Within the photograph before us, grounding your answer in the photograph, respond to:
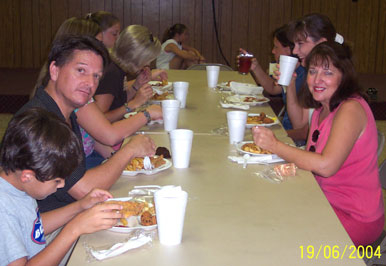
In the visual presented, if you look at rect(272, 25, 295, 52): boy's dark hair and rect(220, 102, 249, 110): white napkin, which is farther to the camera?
rect(272, 25, 295, 52): boy's dark hair

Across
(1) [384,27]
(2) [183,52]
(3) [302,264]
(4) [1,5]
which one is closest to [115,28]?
(2) [183,52]

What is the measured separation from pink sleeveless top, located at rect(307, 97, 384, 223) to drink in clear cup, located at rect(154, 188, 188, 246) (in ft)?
3.28

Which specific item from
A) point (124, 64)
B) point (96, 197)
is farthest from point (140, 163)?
point (124, 64)

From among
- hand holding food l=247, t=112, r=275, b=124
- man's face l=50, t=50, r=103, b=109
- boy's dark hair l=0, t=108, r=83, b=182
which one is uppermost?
man's face l=50, t=50, r=103, b=109

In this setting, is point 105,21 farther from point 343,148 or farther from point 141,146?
point 343,148

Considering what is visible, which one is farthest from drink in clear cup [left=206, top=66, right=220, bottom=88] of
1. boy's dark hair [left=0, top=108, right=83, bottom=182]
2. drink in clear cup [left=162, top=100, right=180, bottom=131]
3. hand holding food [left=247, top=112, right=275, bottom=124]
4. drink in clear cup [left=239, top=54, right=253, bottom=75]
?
boy's dark hair [left=0, top=108, right=83, bottom=182]

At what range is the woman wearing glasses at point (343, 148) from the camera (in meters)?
2.08

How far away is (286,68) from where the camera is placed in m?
3.09

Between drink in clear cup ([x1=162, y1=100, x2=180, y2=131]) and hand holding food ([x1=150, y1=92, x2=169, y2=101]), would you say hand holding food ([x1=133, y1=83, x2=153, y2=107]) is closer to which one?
hand holding food ([x1=150, y1=92, x2=169, y2=101])

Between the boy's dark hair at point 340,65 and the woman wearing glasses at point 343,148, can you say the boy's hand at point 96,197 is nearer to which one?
the woman wearing glasses at point 343,148

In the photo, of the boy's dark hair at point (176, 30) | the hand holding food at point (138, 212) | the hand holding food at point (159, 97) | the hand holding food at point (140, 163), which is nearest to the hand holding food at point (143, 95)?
the hand holding food at point (159, 97)

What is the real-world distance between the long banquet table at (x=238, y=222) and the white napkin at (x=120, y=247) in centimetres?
1

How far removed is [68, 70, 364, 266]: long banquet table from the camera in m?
1.33

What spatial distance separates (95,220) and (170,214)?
21 cm
